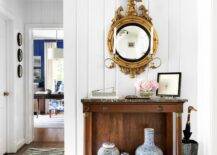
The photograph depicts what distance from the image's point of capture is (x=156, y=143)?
315 cm

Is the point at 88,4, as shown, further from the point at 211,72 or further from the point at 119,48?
the point at 211,72

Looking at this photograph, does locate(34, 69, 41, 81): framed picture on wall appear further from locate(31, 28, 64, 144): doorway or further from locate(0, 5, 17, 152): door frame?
locate(0, 5, 17, 152): door frame

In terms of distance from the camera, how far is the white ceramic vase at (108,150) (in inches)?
113

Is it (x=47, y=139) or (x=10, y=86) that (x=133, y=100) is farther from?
(x=47, y=139)

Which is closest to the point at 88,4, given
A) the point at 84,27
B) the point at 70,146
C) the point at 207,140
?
the point at 84,27

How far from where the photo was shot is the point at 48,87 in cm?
1005

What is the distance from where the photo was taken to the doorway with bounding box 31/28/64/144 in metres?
6.96

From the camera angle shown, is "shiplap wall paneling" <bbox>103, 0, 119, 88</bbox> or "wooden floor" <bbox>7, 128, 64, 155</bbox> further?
"wooden floor" <bbox>7, 128, 64, 155</bbox>

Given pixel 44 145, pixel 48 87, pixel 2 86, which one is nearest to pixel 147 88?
pixel 2 86

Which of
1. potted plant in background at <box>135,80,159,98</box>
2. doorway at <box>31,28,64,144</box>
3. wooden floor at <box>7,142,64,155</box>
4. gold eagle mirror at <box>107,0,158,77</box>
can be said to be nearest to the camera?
potted plant in background at <box>135,80,159,98</box>

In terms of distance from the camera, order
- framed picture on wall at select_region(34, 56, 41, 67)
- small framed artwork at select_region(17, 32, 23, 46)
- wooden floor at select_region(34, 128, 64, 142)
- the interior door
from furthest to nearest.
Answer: framed picture on wall at select_region(34, 56, 41, 67)
wooden floor at select_region(34, 128, 64, 142)
small framed artwork at select_region(17, 32, 23, 46)
the interior door

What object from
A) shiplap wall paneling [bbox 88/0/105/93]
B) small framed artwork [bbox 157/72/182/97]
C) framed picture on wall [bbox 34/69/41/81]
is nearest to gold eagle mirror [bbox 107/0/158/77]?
shiplap wall paneling [bbox 88/0/105/93]

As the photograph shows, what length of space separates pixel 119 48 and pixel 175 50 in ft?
2.08

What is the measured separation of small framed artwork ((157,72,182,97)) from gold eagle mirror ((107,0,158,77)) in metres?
0.25
